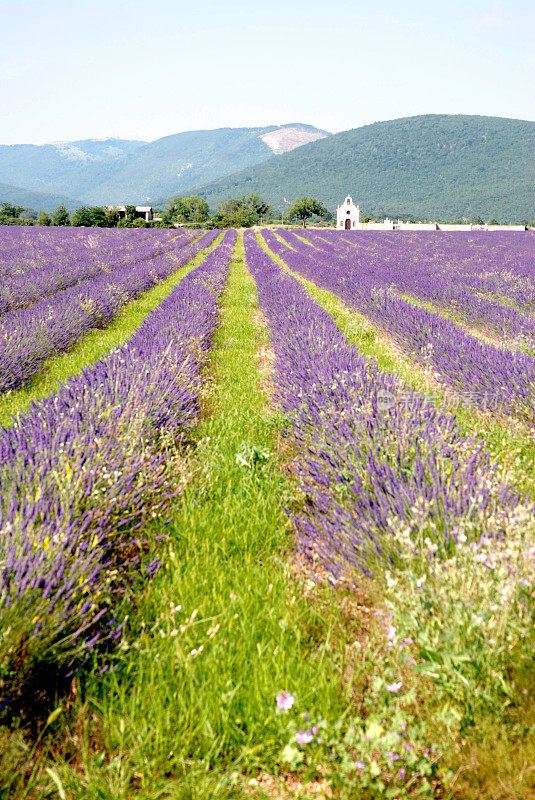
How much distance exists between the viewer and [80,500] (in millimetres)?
2053

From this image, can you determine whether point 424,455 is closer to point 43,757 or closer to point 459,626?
point 459,626

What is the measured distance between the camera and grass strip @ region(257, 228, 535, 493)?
2789mm

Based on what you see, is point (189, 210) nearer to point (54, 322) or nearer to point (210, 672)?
point (54, 322)

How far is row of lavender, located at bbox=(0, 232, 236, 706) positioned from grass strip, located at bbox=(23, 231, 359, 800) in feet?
0.55

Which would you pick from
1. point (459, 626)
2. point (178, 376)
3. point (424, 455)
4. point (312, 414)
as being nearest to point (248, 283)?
point (178, 376)

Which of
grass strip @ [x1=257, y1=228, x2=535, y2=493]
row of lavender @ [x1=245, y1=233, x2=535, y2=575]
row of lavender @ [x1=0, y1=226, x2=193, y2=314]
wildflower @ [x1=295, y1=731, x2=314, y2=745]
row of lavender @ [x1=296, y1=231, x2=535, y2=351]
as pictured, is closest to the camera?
wildflower @ [x1=295, y1=731, x2=314, y2=745]

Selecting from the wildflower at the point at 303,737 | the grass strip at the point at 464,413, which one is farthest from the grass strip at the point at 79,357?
the grass strip at the point at 464,413

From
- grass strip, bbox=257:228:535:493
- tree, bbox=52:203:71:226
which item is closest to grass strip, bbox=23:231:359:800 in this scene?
grass strip, bbox=257:228:535:493

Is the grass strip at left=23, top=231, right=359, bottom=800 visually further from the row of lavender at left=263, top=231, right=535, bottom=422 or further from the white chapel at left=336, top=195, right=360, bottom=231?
the white chapel at left=336, top=195, right=360, bottom=231

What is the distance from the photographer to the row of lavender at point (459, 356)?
396 cm

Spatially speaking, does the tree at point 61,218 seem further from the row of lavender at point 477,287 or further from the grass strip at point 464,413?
the grass strip at point 464,413

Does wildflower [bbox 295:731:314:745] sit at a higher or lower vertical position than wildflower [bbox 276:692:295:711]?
lower

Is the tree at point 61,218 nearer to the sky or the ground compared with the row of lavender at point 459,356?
nearer to the sky

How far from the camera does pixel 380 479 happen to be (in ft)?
7.38
